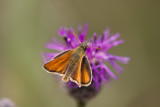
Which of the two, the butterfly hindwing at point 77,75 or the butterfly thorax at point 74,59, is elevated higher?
the butterfly thorax at point 74,59

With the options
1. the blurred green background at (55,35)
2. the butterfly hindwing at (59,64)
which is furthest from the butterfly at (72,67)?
the blurred green background at (55,35)

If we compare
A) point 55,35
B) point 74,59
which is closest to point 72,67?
point 74,59

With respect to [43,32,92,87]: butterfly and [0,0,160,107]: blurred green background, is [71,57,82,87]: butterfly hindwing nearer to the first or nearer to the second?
[43,32,92,87]: butterfly

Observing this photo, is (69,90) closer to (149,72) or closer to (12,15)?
(12,15)

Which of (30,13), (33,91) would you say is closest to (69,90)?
(33,91)

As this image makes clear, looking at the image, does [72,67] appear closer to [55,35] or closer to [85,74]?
[85,74]

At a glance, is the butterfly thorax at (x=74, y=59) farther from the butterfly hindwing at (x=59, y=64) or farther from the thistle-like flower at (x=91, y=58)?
the thistle-like flower at (x=91, y=58)
